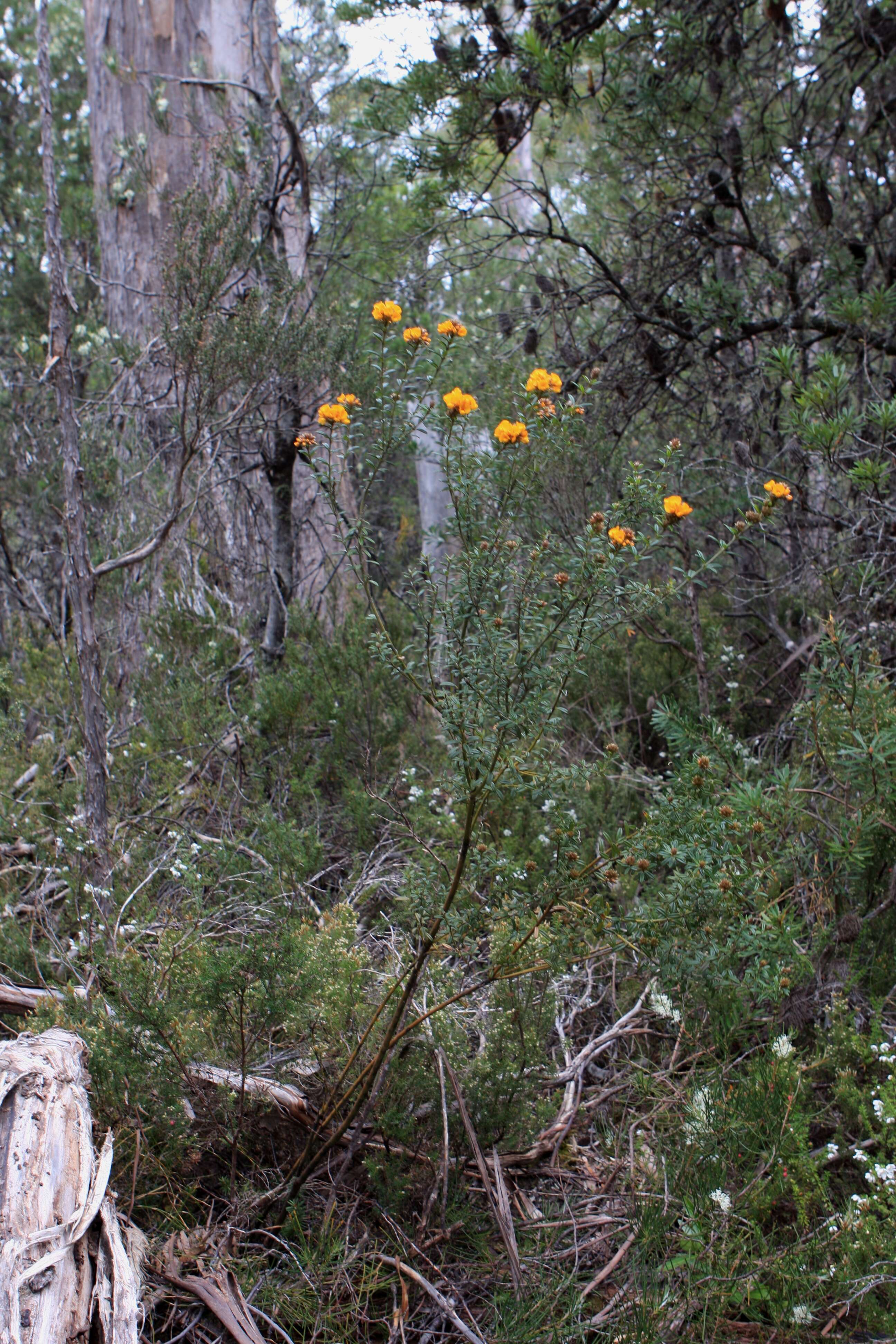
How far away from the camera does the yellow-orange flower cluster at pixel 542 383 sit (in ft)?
5.67

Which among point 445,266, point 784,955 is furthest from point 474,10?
point 784,955

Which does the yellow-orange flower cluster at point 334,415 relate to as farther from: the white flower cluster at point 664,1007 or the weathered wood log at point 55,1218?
the white flower cluster at point 664,1007

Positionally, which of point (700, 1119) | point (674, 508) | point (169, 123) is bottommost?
point (700, 1119)

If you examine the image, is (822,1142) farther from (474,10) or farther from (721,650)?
(474,10)

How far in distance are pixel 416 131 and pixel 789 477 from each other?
3.56m

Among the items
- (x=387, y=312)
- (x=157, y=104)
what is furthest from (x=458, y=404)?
(x=157, y=104)

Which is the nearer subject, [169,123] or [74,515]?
[74,515]

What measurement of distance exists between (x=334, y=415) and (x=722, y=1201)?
1675 mm

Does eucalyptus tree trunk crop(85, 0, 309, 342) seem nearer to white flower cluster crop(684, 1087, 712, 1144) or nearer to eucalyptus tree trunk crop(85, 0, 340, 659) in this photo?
eucalyptus tree trunk crop(85, 0, 340, 659)

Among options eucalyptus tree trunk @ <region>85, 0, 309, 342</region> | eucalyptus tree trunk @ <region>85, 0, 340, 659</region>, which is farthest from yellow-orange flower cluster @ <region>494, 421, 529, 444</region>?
eucalyptus tree trunk @ <region>85, 0, 309, 342</region>

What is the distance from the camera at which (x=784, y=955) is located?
216 centimetres

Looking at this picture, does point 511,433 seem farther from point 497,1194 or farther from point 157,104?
point 157,104

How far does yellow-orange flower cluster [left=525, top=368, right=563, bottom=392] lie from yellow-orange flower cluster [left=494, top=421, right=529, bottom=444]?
0.07m

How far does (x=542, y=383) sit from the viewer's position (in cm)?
173
